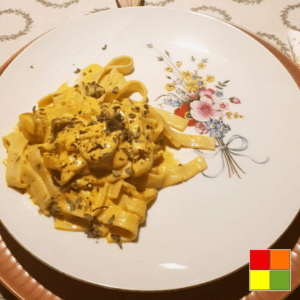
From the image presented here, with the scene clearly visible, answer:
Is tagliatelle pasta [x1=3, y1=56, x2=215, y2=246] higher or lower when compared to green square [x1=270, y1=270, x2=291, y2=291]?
higher

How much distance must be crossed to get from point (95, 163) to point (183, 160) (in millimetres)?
740

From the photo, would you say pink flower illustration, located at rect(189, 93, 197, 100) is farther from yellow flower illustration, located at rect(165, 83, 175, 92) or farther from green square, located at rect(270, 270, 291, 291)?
green square, located at rect(270, 270, 291, 291)

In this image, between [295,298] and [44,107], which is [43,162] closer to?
[44,107]

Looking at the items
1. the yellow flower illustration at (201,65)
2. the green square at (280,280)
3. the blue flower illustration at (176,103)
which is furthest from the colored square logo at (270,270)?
the yellow flower illustration at (201,65)

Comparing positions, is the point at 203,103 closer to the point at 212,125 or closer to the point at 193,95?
the point at 193,95

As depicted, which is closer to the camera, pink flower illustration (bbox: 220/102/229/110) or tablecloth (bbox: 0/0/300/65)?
pink flower illustration (bbox: 220/102/229/110)

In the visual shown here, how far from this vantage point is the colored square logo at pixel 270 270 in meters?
1.85

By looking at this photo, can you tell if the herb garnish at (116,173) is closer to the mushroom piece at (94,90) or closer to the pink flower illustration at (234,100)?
the mushroom piece at (94,90)

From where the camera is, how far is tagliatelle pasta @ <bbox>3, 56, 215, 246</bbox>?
196cm

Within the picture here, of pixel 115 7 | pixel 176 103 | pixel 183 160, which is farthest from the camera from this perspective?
pixel 115 7

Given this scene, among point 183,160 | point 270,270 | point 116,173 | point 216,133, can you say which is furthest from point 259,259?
point 116,173

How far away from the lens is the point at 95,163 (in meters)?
1.95

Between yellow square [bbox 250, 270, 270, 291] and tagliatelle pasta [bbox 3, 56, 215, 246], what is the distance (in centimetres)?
79

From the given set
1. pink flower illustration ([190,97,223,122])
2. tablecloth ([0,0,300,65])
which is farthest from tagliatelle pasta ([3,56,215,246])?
tablecloth ([0,0,300,65])
